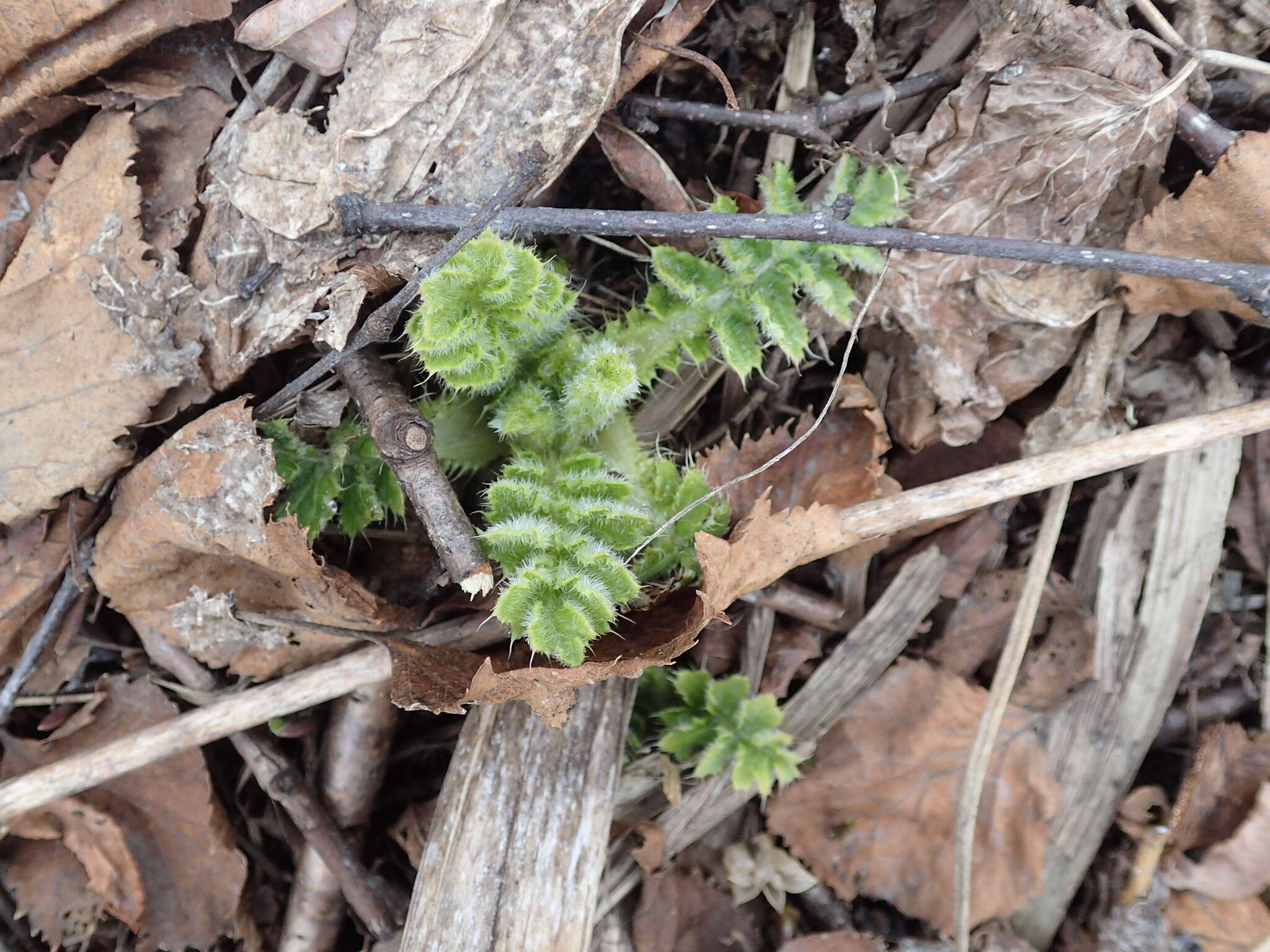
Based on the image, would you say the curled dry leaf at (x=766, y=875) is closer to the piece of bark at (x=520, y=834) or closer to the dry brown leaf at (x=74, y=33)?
the piece of bark at (x=520, y=834)

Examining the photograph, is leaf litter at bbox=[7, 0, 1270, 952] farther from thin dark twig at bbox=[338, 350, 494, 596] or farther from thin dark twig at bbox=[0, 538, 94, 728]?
thin dark twig at bbox=[338, 350, 494, 596]

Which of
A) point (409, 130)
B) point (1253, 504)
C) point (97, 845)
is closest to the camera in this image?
point (409, 130)

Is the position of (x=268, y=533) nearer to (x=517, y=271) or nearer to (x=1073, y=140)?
(x=517, y=271)

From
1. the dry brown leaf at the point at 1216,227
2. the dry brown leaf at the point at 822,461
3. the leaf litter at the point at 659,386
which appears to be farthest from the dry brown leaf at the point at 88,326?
the dry brown leaf at the point at 1216,227

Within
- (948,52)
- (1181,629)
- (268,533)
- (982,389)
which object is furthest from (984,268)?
(268,533)

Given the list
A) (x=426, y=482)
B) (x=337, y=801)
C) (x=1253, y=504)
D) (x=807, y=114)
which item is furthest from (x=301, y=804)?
(x=1253, y=504)

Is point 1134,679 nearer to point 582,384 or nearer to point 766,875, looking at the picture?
point 766,875

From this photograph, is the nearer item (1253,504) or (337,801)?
(337,801)
